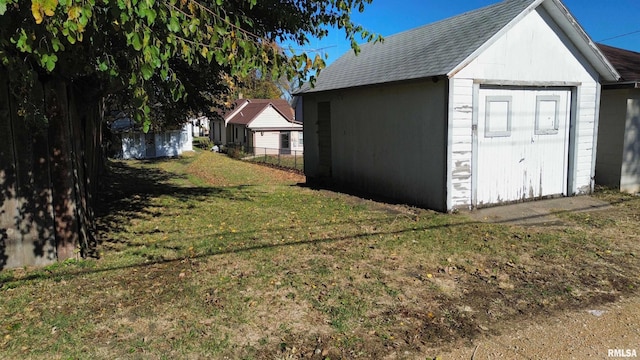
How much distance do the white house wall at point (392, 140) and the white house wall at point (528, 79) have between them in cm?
28

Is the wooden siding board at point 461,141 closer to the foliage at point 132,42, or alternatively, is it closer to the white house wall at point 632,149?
the foliage at point 132,42

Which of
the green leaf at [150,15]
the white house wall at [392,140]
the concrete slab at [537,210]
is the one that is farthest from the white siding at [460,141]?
the green leaf at [150,15]

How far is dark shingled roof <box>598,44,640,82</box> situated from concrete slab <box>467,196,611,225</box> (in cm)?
321

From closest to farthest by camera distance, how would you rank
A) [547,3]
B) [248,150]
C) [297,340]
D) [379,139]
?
[297,340]
[547,3]
[379,139]
[248,150]

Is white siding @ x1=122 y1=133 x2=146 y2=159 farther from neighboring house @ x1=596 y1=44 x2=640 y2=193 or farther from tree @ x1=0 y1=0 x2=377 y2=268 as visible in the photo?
neighboring house @ x1=596 y1=44 x2=640 y2=193

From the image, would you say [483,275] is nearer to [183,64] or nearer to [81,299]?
[81,299]

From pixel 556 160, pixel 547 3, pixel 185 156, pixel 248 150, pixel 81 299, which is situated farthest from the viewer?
pixel 248 150

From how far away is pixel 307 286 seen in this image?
493cm

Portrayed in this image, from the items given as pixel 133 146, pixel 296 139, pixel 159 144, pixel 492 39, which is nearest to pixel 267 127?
pixel 296 139

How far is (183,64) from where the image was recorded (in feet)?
30.2

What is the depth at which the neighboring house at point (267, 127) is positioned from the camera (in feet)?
134

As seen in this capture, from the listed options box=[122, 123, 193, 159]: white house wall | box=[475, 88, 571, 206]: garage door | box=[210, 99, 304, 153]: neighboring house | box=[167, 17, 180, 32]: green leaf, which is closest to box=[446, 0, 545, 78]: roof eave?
box=[475, 88, 571, 206]: garage door

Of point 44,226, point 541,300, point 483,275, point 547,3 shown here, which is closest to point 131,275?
point 44,226

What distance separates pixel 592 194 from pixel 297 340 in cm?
936
